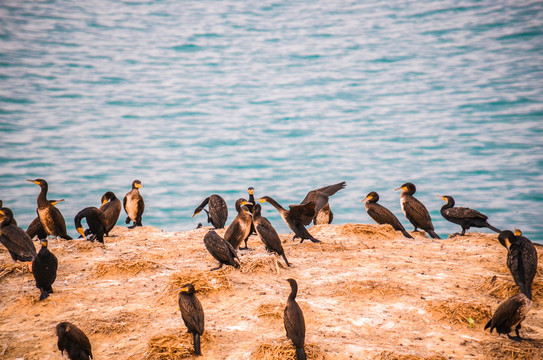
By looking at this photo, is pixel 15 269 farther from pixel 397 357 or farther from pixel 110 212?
pixel 397 357

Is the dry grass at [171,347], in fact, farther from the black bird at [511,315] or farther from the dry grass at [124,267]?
the black bird at [511,315]

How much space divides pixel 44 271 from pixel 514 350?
699 centimetres

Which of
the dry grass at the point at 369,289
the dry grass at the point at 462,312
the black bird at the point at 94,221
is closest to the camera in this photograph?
the dry grass at the point at 462,312

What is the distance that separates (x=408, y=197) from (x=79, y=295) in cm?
851

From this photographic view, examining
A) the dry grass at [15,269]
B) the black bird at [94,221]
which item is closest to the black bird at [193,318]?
the dry grass at [15,269]

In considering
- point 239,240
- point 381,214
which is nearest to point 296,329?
point 239,240

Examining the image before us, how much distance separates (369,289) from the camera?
8602mm

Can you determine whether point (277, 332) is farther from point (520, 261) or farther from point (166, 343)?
point (520, 261)

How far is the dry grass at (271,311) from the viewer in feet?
25.4

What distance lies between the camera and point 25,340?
24.2ft

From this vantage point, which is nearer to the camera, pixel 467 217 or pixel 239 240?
pixel 239 240

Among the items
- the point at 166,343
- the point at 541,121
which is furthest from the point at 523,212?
the point at 166,343

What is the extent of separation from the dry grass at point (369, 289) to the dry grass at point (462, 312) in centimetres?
73

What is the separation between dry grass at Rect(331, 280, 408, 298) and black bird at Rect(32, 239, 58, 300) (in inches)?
181
